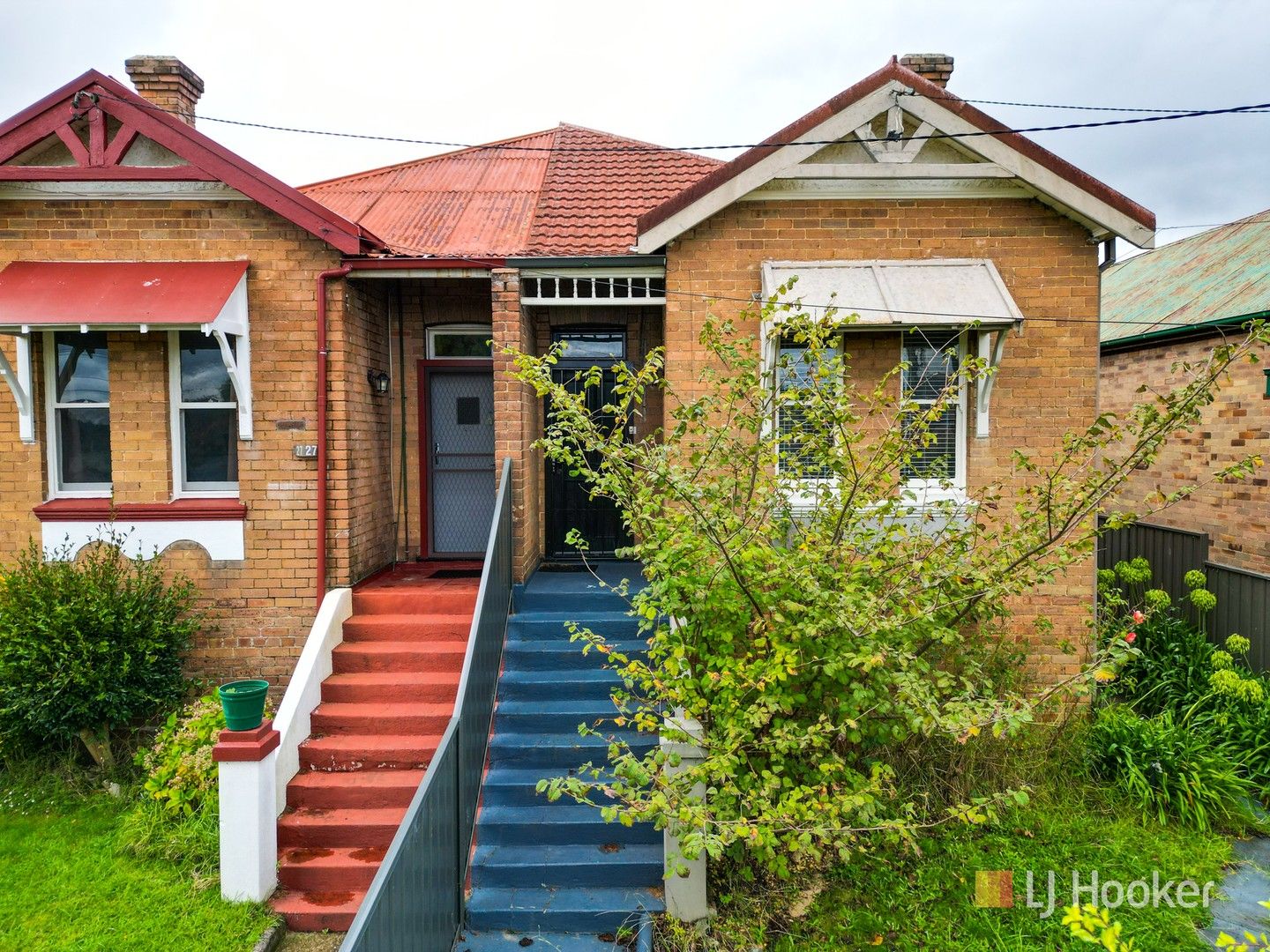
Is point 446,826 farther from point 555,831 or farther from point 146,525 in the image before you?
point 146,525

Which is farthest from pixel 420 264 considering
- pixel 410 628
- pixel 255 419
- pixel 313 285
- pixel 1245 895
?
pixel 1245 895

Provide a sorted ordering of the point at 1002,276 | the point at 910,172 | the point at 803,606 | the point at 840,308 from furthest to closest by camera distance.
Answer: the point at 1002,276, the point at 910,172, the point at 840,308, the point at 803,606

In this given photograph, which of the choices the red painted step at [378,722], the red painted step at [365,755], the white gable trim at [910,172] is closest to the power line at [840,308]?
the white gable trim at [910,172]

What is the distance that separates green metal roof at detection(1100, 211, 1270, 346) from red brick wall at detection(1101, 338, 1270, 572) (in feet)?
1.41

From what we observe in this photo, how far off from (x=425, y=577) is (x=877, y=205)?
566 cm

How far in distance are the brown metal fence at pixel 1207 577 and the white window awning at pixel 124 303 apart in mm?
7824

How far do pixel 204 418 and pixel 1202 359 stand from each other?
11.2 m

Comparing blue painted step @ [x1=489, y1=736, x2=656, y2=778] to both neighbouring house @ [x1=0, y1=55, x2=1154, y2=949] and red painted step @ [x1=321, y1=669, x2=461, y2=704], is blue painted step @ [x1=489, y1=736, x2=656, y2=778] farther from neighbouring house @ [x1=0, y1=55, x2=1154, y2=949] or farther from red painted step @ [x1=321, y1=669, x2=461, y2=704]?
red painted step @ [x1=321, y1=669, x2=461, y2=704]

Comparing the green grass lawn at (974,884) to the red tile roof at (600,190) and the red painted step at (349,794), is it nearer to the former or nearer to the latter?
the red painted step at (349,794)

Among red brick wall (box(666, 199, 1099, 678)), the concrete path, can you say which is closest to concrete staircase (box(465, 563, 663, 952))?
red brick wall (box(666, 199, 1099, 678))

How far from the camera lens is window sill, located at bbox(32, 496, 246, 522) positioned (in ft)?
21.8

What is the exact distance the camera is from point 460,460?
8.32 meters

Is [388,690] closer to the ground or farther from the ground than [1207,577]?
closer to the ground

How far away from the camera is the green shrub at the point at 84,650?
5.75 m
